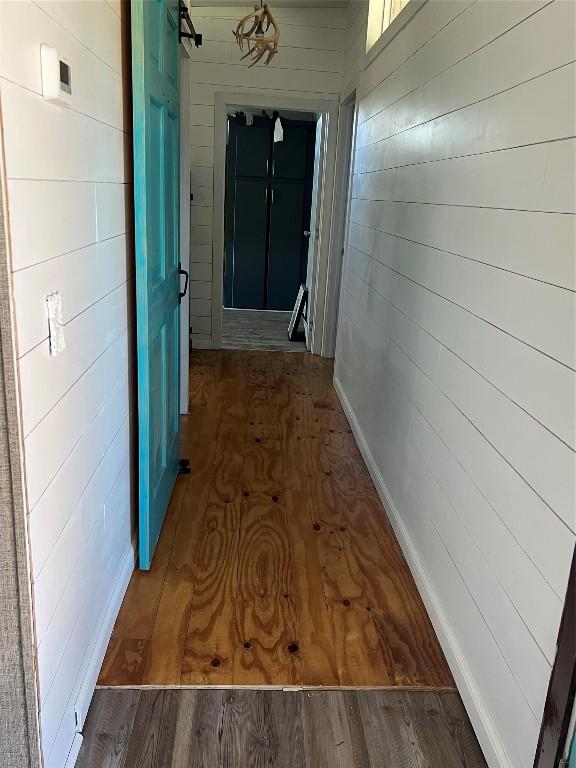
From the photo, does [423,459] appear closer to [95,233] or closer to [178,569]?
[178,569]

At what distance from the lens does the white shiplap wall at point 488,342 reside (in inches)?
54.9

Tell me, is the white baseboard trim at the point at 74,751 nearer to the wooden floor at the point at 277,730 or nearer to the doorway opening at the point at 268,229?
Answer: the wooden floor at the point at 277,730

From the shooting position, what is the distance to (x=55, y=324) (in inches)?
52.8

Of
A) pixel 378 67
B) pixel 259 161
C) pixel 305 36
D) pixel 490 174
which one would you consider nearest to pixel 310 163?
pixel 259 161

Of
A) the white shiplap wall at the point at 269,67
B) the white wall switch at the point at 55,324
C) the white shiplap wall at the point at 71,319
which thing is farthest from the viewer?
the white shiplap wall at the point at 269,67

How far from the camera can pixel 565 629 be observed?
129 centimetres

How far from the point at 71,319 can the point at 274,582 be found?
4.42 ft

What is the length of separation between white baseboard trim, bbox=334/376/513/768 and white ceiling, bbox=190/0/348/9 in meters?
3.70

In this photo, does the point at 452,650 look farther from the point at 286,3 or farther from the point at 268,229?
the point at 268,229

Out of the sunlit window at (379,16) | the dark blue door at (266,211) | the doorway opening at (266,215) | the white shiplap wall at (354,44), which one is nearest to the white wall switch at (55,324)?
the sunlit window at (379,16)

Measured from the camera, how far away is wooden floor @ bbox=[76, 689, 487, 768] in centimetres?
165

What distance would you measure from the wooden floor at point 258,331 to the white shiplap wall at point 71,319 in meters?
3.75

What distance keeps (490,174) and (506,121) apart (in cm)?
15

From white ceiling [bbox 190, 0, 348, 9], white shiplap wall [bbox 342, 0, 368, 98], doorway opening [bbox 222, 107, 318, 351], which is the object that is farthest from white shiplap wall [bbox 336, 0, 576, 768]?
doorway opening [bbox 222, 107, 318, 351]
